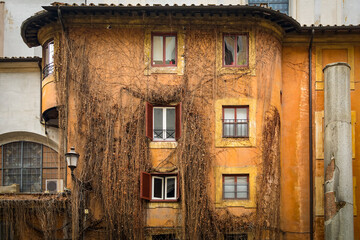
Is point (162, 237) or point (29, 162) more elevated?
point (29, 162)

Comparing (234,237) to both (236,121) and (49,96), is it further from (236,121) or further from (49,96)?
(49,96)

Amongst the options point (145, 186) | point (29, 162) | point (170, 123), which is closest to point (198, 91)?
point (170, 123)

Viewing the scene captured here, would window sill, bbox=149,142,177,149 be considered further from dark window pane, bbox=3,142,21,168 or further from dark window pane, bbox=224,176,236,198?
dark window pane, bbox=3,142,21,168

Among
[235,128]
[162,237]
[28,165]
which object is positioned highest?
[235,128]

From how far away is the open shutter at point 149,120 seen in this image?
78.5 feet

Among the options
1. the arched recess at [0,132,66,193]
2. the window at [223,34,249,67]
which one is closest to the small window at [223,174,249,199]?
the window at [223,34,249,67]

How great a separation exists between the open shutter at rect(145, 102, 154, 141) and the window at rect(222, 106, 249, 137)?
2898 mm

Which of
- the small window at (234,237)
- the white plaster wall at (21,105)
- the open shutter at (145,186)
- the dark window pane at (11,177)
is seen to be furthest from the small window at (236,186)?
the dark window pane at (11,177)

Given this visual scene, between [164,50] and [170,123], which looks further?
[164,50]

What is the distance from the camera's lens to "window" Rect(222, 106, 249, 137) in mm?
24484

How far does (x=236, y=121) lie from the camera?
24.6 meters

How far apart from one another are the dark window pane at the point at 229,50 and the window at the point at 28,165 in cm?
921

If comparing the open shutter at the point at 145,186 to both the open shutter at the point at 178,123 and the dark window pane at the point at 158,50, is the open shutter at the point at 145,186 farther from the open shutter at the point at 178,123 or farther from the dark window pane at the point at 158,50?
the dark window pane at the point at 158,50

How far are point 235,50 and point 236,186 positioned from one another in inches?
217
